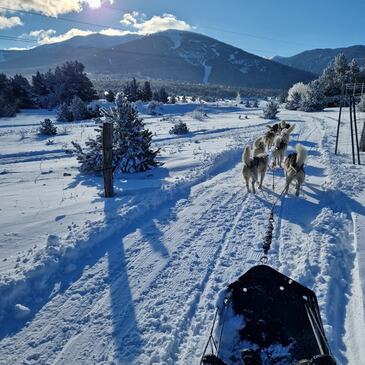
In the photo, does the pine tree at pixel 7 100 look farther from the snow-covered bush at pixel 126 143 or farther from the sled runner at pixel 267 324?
the sled runner at pixel 267 324

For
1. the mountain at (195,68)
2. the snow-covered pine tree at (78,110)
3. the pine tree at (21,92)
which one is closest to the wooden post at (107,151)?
the snow-covered pine tree at (78,110)

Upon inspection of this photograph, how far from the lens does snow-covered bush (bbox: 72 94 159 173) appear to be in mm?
11000

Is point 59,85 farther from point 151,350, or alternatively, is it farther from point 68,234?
point 151,350

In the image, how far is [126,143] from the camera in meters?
11.2

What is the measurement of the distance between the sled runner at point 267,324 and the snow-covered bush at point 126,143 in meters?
7.96

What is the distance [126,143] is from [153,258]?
22.4 ft

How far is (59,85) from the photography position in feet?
121

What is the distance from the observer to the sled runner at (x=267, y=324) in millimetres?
2957

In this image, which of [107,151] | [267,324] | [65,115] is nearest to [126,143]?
[107,151]

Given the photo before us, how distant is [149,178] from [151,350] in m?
6.89

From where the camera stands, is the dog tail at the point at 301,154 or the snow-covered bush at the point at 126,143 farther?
the snow-covered bush at the point at 126,143

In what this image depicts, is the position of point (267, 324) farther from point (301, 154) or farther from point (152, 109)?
point (152, 109)

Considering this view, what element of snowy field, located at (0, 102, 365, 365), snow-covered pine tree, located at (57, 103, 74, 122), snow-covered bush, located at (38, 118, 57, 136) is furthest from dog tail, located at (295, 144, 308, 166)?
snow-covered pine tree, located at (57, 103, 74, 122)

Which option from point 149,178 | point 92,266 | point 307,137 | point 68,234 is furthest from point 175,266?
point 307,137
